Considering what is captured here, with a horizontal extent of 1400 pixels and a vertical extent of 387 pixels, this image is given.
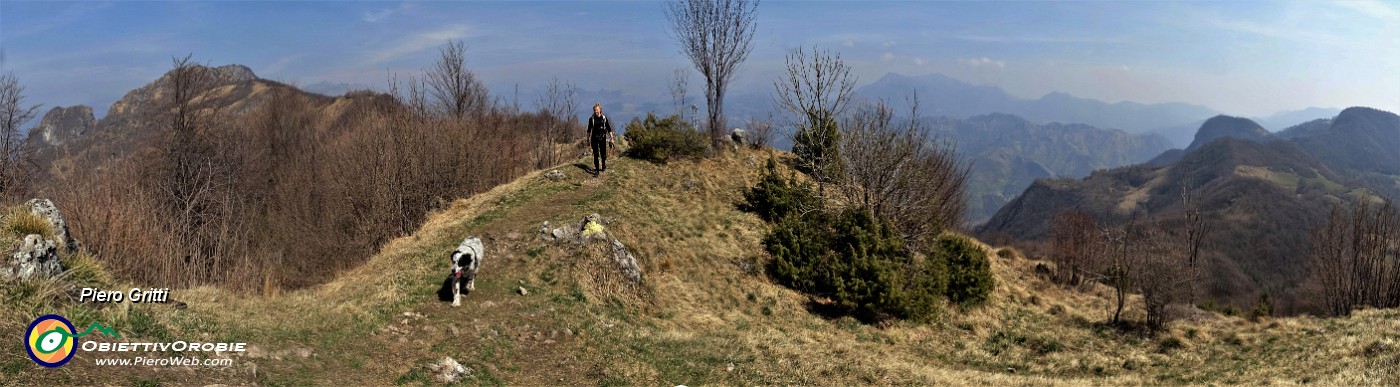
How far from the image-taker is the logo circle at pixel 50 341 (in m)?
8.01

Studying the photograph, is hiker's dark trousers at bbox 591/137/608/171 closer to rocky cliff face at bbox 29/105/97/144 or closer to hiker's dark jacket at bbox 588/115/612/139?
hiker's dark jacket at bbox 588/115/612/139

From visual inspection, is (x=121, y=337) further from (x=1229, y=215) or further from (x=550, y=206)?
(x=1229, y=215)

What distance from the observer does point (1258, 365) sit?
1814cm

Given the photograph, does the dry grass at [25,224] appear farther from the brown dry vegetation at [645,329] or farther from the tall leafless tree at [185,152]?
the tall leafless tree at [185,152]

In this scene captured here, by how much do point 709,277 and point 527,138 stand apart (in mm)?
36279

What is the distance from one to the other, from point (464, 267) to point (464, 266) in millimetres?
26

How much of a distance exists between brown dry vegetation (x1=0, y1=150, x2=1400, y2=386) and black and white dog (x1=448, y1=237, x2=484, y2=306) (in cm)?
32

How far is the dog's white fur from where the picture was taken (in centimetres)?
1406

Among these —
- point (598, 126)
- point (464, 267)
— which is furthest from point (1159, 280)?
point (464, 267)

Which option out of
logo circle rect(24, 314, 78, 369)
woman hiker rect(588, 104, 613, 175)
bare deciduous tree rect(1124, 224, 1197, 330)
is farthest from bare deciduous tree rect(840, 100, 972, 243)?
logo circle rect(24, 314, 78, 369)

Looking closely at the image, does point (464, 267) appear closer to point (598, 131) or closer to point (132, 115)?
point (598, 131)

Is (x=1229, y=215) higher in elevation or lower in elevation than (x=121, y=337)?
lower

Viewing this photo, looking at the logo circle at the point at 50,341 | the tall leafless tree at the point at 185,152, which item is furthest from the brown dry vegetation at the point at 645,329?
the tall leafless tree at the point at 185,152

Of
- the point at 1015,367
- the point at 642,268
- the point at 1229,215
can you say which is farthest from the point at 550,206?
the point at 1229,215
